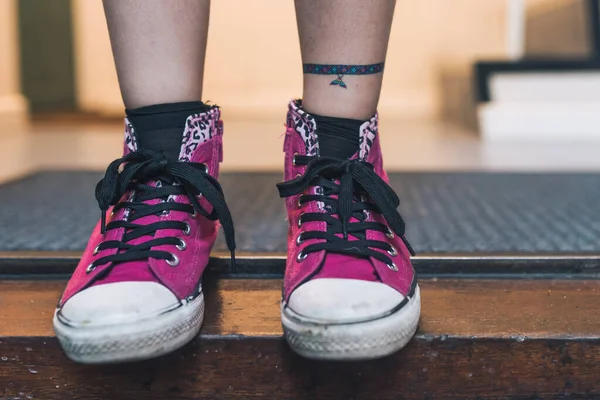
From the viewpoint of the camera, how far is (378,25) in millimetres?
526

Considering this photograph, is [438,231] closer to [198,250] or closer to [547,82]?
[198,250]

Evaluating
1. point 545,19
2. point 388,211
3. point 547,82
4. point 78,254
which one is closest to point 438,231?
point 388,211

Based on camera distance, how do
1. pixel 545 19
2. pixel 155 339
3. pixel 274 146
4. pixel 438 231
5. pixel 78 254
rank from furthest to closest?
pixel 545 19 < pixel 274 146 < pixel 438 231 < pixel 78 254 < pixel 155 339

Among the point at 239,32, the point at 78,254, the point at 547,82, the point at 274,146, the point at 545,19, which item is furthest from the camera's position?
the point at 239,32

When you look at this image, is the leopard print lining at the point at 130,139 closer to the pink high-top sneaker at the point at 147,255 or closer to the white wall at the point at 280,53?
the pink high-top sneaker at the point at 147,255

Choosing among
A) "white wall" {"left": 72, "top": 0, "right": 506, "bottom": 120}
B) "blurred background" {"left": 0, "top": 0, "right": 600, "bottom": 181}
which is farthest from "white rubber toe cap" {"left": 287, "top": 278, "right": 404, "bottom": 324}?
"white wall" {"left": 72, "top": 0, "right": 506, "bottom": 120}

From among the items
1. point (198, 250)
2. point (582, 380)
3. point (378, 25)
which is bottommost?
point (582, 380)

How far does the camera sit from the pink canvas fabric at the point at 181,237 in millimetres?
466

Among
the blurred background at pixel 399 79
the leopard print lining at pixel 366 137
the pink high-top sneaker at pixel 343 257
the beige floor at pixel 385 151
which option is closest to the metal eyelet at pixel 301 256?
the pink high-top sneaker at pixel 343 257

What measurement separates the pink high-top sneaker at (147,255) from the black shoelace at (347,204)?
8 cm

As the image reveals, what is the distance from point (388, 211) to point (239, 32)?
2.55 m

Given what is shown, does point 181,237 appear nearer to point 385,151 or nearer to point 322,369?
point 322,369

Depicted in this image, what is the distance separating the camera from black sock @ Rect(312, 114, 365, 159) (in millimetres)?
523

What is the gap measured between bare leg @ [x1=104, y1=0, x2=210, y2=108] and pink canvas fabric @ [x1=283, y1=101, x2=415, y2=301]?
0.34 ft
